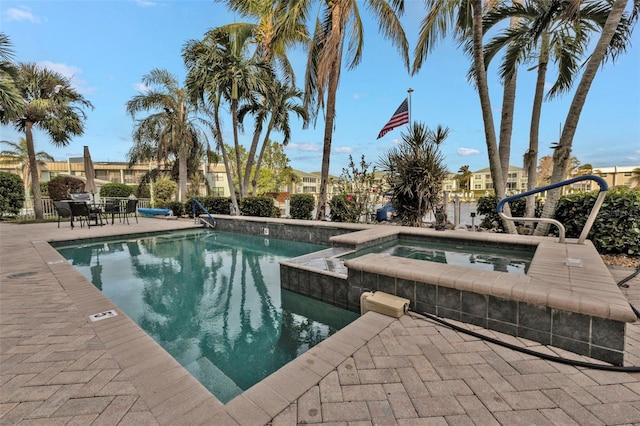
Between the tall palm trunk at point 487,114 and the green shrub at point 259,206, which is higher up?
the tall palm trunk at point 487,114

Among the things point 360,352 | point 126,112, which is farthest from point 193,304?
point 126,112

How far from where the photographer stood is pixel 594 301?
6.52 feet

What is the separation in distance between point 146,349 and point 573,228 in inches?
298

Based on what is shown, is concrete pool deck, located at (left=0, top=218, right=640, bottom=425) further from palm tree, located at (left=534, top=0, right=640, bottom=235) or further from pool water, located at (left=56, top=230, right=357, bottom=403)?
palm tree, located at (left=534, top=0, right=640, bottom=235)

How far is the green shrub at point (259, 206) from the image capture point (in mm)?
11836

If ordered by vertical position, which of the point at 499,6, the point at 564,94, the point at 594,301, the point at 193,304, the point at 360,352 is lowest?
the point at 193,304

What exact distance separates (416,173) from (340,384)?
6840mm

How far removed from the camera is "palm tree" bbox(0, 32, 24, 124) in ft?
27.2

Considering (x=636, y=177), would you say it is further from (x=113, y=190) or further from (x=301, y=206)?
(x=113, y=190)

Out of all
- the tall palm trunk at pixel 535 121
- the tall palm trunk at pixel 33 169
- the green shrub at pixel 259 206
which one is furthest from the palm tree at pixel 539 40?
the tall palm trunk at pixel 33 169

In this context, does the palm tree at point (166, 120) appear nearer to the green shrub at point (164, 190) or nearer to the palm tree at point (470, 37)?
the green shrub at point (164, 190)

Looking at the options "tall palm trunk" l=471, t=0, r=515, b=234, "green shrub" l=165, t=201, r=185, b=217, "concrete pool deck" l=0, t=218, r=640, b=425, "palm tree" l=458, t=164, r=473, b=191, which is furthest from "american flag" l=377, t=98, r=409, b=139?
"palm tree" l=458, t=164, r=473, b=191

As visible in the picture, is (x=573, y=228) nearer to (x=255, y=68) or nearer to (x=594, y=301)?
(x=594, y=301)

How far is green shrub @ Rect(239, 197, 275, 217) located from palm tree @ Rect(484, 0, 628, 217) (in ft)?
29.0
